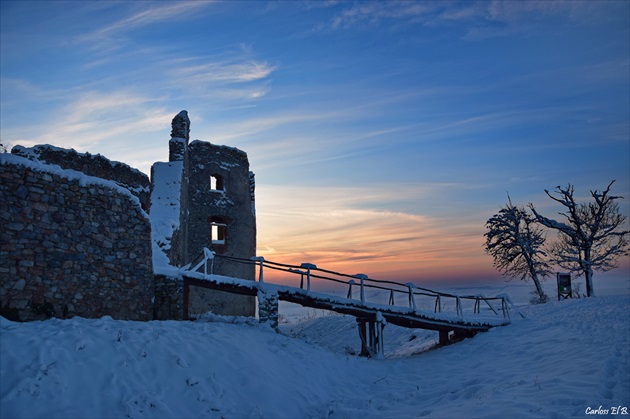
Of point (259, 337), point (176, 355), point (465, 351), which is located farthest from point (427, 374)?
point (176, 355)

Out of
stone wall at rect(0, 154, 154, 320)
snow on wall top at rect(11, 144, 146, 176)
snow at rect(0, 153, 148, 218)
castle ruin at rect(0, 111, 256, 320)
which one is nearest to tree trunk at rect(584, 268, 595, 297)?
castle ruin at rect(0, 111, 256, 320)

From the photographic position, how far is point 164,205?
16.1 meters

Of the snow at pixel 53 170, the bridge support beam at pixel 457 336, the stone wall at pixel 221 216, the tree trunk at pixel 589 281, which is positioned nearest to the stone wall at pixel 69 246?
the snow at pixel 53 170

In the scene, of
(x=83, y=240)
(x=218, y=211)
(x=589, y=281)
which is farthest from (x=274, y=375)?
(x=589, y=281)

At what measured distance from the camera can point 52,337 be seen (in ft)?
23.6

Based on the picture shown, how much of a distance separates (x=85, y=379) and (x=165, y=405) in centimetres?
125

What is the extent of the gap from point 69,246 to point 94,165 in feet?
22.1

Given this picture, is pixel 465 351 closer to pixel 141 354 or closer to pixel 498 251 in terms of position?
pixel 141 354

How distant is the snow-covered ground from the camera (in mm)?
6340

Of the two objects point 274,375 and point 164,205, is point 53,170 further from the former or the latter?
point 164,205

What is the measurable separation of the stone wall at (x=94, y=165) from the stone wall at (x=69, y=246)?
529cm

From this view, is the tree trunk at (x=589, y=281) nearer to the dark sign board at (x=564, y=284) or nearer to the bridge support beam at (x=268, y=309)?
the dark sign board at (x=564, y=284)

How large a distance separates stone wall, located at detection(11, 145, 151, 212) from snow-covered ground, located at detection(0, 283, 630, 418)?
20.3ft

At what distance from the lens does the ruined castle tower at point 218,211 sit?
65.1 feet
